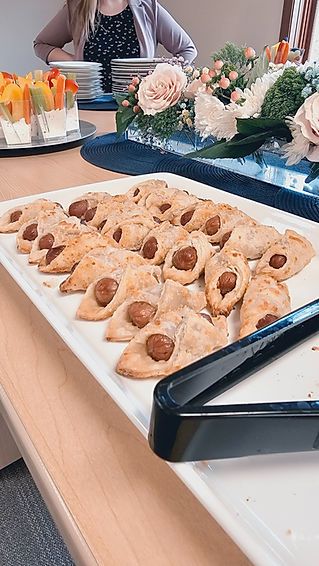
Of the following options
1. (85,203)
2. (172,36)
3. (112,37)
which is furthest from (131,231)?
(172,36)

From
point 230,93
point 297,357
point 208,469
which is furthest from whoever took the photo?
point 230,93

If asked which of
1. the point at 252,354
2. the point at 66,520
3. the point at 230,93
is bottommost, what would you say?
the point at 66,520

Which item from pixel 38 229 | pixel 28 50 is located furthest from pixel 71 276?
pixel 28 50

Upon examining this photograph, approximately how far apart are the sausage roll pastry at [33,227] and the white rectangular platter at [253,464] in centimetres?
5

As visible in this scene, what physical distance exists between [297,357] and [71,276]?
0.99 feet

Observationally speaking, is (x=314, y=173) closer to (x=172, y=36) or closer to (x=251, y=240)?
(x=251, y=240)

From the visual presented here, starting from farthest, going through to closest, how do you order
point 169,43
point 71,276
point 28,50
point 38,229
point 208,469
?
point 28,50 < point 169,43 < point 38,229 < point 71,276 < point 208,469

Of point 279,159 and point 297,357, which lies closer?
point 297,357

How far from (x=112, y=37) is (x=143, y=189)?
2.14 m

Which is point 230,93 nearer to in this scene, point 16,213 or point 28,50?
point 16,213

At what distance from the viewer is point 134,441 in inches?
18.0

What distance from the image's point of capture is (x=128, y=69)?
1.83 m

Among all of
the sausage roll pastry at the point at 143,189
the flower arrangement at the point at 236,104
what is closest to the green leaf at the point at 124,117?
the flower arrangement at the point at 236,104

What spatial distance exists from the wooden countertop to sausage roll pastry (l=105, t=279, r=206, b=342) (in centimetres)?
6
